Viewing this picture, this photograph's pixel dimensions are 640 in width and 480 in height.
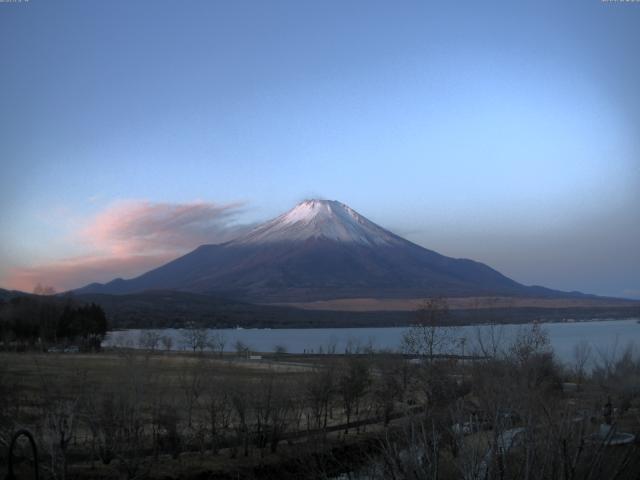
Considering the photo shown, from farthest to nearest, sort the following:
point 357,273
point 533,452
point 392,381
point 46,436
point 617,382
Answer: point 357,273, point 392,381, point 617,382, point 46,436, point 533,452

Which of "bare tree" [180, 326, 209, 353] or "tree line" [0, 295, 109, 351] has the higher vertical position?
"tree line" [0, 295, 109, 351]

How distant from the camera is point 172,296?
151125 millimetres

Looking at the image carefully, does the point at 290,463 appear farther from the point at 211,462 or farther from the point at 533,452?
the point at 533,452

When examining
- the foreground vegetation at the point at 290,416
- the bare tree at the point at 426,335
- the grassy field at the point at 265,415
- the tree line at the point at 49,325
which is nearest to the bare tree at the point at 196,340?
the tree line at the point at 49,325

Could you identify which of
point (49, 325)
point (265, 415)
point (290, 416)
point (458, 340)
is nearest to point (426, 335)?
point (458, 340)

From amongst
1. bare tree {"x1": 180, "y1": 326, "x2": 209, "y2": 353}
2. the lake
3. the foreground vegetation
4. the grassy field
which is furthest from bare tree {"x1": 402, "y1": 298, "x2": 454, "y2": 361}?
bare tree {"x1": 180, "y1": 326, "x2": 209, "y2": 353}

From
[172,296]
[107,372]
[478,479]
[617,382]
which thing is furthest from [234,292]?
[478,479]

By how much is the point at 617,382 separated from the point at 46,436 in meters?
20.0

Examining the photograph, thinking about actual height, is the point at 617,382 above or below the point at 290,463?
above

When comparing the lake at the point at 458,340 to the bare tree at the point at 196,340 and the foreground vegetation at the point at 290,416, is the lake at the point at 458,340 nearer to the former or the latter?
the bare tree at the point at 196,340

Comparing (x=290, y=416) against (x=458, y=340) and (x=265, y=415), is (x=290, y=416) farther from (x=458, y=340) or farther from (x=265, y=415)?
(x=458, y=340)

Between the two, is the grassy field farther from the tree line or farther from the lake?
the tree line

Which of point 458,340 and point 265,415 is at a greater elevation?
point 458,340

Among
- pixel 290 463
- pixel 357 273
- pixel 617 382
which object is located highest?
pixel 357 273
